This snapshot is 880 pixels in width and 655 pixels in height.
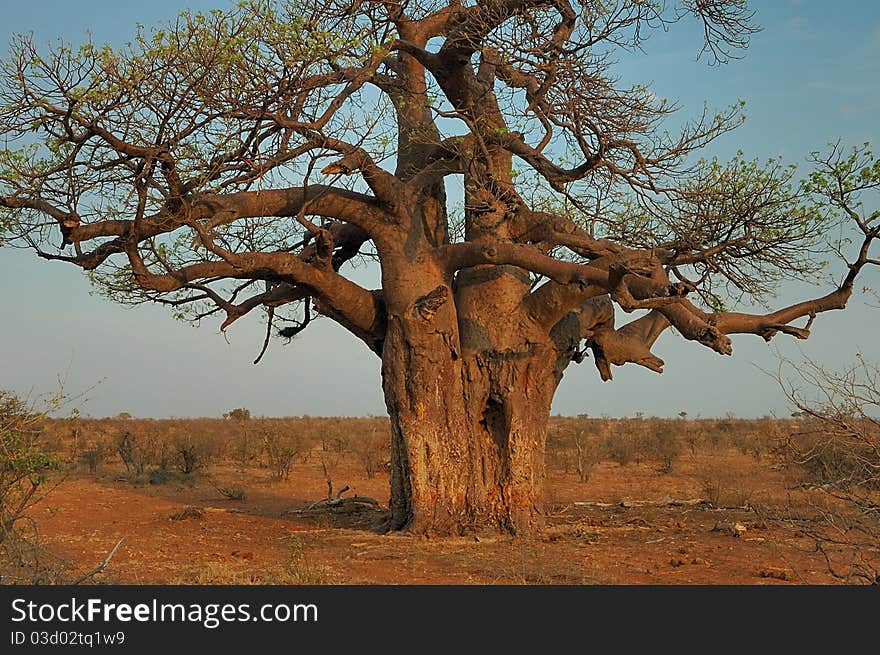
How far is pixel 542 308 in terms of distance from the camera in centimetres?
1013

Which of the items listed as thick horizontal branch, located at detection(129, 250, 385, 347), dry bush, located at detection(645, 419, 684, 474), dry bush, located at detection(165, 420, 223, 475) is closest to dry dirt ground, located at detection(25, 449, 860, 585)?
dry bush, located at detection(165, 420, 223, 475)

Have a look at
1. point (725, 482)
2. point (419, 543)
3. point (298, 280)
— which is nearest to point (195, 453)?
point (725, 482)

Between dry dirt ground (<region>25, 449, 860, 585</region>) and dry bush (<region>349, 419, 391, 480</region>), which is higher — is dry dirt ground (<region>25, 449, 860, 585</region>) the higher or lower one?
the lower one

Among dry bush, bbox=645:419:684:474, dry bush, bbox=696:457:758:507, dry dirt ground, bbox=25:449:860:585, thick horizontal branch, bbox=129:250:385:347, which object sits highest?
thick horizontal branch, bbox=129:250:385:347

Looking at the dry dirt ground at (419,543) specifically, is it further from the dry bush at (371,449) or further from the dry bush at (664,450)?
the dry bush at (664,450)

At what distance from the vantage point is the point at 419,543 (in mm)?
9562

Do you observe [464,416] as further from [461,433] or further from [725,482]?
[725,482]

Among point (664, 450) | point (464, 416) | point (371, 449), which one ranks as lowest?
point (664, 450)

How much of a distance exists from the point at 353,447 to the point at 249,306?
49.3ft

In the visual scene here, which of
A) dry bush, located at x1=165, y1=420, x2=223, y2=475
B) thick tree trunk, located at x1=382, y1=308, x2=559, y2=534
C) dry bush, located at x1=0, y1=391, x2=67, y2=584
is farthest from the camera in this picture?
dry bush, located at x1=165, y1=420, x2=223, y2=475

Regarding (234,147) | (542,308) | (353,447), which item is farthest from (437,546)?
(353,447)

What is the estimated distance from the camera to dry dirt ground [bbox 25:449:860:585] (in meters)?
7.78

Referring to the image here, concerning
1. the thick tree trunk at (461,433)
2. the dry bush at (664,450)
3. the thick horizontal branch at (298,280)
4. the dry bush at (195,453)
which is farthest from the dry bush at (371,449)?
the thick tree trunk at (461,433)

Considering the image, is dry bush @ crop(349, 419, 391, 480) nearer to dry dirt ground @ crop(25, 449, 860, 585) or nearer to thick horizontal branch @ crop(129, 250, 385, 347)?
dry dirt ground @ crop(25, 449, 860, 585)
